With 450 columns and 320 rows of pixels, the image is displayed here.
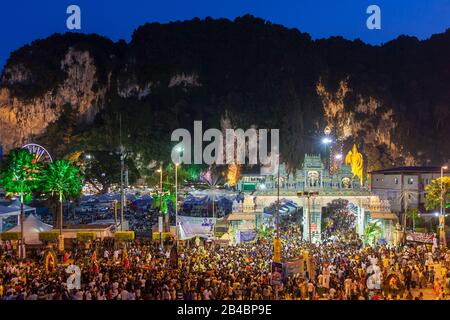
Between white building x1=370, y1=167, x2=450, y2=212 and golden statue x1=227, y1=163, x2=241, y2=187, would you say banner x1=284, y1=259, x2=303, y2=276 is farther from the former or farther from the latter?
golden statue x1=227, y1=163, x2=241, y2=187

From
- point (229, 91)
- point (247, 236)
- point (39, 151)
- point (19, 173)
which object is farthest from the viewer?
point (229, 91)

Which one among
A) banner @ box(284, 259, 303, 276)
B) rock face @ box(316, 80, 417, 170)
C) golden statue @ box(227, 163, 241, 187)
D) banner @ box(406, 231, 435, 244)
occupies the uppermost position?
rock face @ box(316, 80, 417, 170)

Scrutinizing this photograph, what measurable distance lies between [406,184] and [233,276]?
40.2 m

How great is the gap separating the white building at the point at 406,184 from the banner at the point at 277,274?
34.2m

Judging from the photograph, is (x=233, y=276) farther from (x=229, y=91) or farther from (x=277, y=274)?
(x=229, y=91)

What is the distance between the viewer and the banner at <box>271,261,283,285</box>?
1711 centimetres

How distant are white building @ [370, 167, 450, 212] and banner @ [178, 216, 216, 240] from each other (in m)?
24.8

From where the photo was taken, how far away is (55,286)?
15648 mm

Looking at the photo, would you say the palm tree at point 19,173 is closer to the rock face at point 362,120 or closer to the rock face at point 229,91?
the rock face at point 229,91

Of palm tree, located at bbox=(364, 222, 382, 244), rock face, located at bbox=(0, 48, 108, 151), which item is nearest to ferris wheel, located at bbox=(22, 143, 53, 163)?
palm tree, located at bbox=(364, 222, 382, 244)

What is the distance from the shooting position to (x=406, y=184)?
172ft

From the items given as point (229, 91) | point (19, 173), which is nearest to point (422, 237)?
point (19, 173)

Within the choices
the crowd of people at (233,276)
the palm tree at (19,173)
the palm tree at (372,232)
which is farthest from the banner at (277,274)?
the palm tree at (19,173)

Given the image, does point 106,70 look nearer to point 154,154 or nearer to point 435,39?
point 154,154
